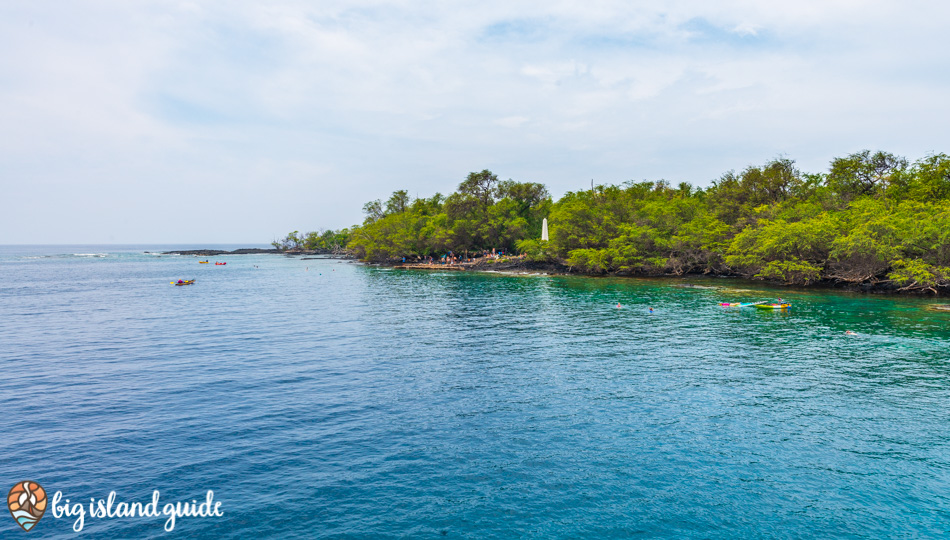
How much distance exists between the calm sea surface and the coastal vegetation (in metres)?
19.8

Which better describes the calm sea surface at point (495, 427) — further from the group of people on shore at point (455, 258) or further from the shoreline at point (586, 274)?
the group of people on shore at point (455, 258)

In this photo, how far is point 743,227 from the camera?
7550 centimetres

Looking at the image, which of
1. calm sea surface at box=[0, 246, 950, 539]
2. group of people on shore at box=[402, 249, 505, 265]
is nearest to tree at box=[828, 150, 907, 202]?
calm sea surface at box=[0, 246, 950, 539]

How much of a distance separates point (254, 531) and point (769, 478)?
15.0 metres

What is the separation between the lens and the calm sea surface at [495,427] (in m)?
13.5

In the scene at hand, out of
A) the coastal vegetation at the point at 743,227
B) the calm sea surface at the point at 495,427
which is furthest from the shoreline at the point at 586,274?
the calm sea surface at the point at 495,427

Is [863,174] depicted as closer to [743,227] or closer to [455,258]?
[743,227]

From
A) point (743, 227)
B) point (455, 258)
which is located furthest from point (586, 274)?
point (455, 258)

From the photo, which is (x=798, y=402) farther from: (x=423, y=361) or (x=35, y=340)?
(x=35, y=340)

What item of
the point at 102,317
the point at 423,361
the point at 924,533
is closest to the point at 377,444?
the point at 423,361

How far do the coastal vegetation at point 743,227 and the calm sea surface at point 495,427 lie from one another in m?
19.8

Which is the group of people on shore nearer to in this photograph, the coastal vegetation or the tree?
the coastal vegetation

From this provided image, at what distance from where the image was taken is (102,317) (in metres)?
47.6

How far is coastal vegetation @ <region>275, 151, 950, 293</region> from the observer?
55.6m
